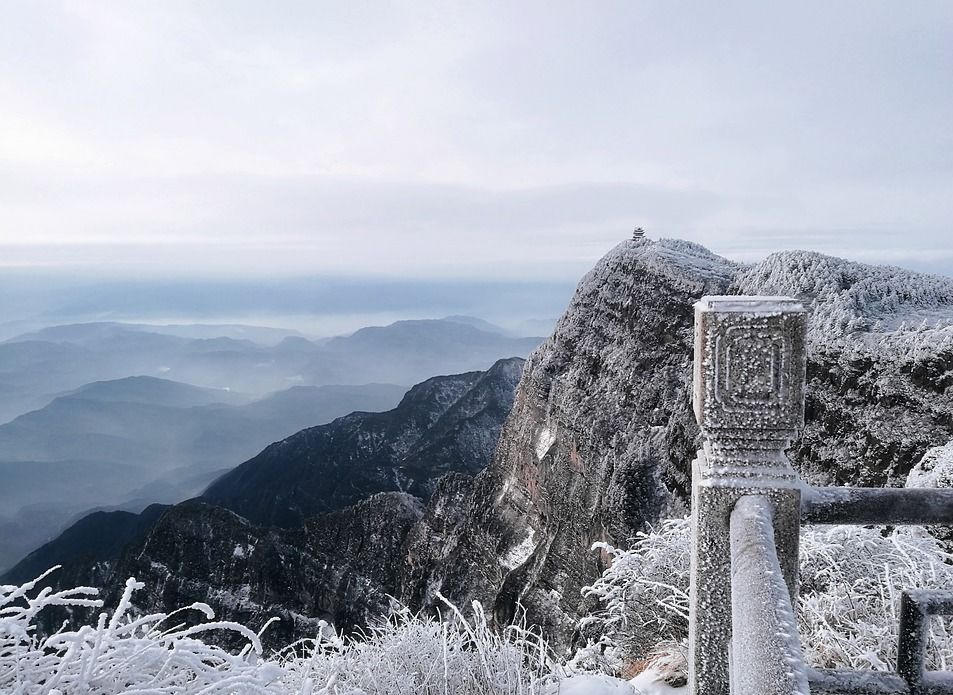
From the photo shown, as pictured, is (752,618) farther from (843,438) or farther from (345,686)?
(843,438)

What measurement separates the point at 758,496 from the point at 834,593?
2.42 meters

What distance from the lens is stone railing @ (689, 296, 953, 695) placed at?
1.63 meters

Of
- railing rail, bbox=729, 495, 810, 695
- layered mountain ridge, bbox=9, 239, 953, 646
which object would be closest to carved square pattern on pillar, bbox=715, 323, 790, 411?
railing rail, bbox=729, 495, 810, 695

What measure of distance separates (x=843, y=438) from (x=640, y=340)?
7.39 metres

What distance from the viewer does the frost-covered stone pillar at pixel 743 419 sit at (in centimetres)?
163

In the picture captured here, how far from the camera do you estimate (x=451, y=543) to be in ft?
77.6

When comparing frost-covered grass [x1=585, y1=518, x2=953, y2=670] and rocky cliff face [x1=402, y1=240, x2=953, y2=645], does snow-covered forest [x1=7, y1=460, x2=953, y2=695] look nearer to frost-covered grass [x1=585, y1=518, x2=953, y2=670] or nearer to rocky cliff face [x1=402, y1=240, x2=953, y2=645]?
frost-covered grass [x1=585, y1=518, x2=953, y2=670]

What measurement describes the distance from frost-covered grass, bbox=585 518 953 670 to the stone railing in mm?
763

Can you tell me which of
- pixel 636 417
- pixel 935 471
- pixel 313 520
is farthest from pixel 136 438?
pixel 935 471

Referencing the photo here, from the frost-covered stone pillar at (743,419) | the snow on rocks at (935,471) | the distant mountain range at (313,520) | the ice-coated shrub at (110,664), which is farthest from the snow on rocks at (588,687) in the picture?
the distant mountain range at (313,520)

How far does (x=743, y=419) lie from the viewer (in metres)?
1.67

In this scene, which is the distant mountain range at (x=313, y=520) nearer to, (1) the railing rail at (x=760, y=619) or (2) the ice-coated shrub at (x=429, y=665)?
(2) the ice-coated shrub at (x=429, y=665)

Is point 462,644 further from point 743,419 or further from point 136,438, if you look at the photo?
point 136,438

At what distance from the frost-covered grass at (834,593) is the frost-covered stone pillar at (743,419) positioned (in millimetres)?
1174
